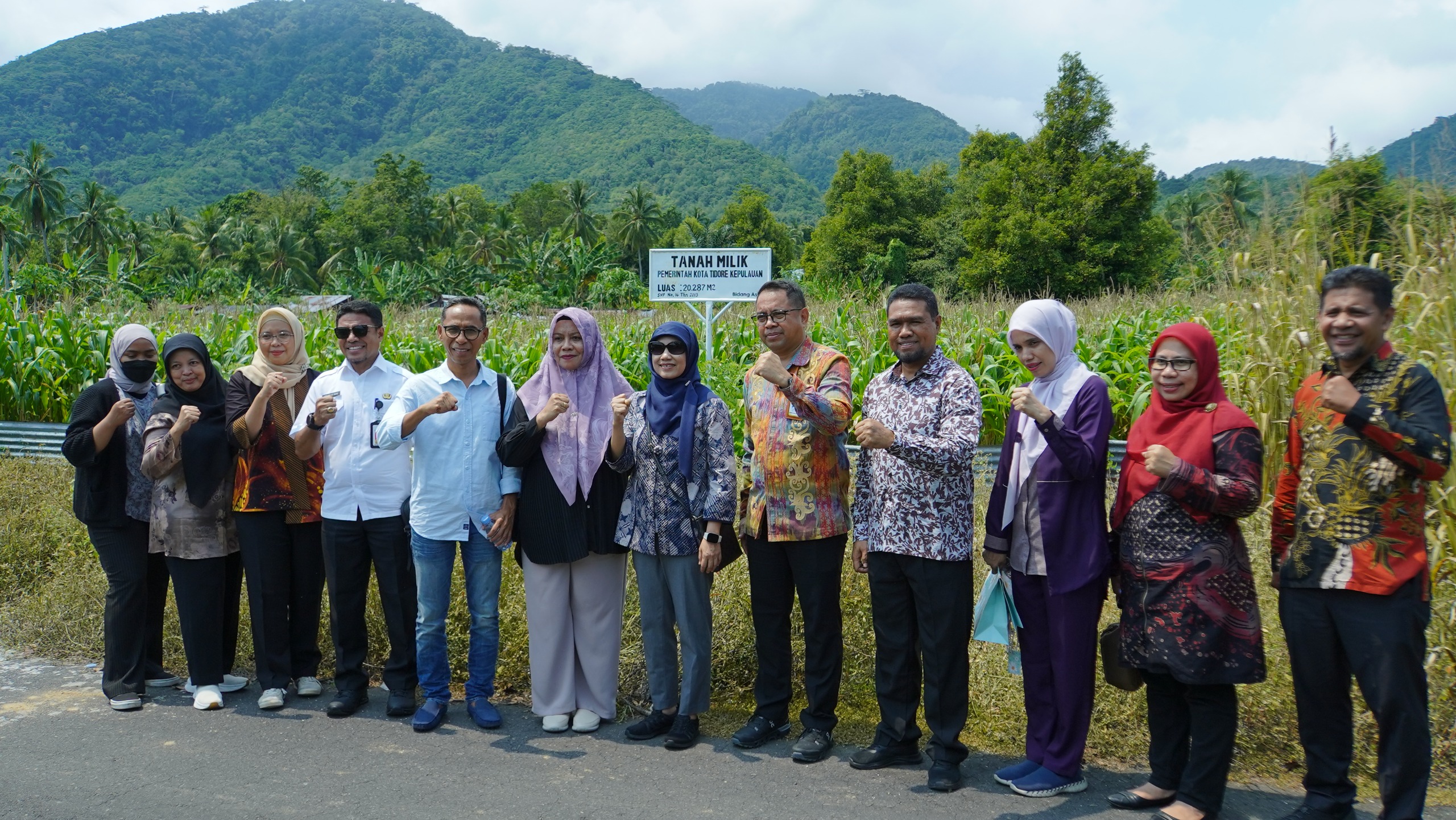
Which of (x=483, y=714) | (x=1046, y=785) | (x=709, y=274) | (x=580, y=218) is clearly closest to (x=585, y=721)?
(x=483, y=714)

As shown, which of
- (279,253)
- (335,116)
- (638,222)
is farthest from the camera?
(335,116)

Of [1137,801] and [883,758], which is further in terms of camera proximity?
[883,758]

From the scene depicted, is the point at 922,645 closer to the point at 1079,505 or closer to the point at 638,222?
the point at 1079,505

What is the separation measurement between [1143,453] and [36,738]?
460cm

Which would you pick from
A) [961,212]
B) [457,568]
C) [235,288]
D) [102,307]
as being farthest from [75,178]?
[457,568]

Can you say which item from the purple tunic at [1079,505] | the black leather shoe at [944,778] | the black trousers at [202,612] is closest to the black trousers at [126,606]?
the black trousers at [202,612]

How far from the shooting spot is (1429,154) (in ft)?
15.9

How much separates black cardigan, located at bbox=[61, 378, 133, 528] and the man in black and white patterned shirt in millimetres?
3531

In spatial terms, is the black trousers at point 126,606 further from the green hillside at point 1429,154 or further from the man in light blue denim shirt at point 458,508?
the green hillside at point 1429,154

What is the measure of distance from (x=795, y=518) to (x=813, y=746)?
2.97ft

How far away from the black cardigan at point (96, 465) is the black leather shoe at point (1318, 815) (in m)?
5.02

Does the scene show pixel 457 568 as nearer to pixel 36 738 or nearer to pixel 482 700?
pixel 482 700

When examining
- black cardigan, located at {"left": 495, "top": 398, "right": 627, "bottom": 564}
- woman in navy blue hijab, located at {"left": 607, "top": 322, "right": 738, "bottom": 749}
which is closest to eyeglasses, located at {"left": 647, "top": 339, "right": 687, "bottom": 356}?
woman in navy blue hijab, located at {"left": 607, "top": 322, "right": 738, "bottom": 749}

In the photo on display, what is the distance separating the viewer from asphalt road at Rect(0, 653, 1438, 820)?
3506 millimetres
